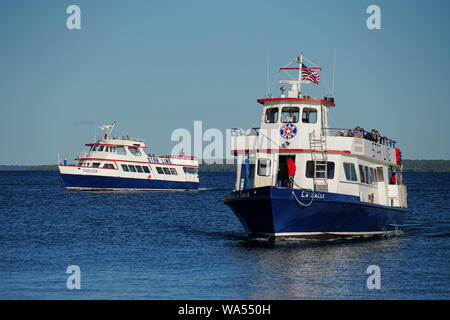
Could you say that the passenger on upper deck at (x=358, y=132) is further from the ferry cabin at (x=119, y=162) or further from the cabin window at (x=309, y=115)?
the ferry cabin at (x=119, y=162)

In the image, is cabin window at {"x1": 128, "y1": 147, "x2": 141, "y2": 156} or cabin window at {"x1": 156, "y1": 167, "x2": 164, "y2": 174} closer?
cabin window at {"x1": 128, "y1": 147, "x2": 141, "y2": 156}

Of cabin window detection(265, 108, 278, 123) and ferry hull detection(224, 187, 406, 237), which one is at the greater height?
cabin window detection(265, 108, 278, 123)

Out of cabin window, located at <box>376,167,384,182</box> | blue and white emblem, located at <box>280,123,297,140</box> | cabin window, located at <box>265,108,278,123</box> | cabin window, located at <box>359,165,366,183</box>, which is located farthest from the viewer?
cabin window, located at <box>376,167,384,182</box>

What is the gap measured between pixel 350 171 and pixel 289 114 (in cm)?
369

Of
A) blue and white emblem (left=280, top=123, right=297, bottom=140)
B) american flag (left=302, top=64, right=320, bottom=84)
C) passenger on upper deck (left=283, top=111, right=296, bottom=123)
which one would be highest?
american flag (left=302, top=64, right=320, bottom=84)

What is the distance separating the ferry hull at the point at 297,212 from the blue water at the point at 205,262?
571mm

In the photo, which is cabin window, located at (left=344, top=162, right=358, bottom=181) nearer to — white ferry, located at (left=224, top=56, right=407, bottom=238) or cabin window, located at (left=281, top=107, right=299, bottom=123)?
white ferry, located at (left=224, top=56, right=407, bottom=238)

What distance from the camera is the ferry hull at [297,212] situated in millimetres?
26344

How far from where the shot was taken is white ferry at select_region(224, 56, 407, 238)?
26828mm

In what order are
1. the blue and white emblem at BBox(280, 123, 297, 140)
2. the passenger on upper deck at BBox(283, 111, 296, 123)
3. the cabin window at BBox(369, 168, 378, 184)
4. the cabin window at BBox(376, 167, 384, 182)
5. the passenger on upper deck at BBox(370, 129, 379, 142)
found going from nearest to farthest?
the blue and white emblem at BBox(280, 123, 297, 140), the passenger on upper deck at BBox(283, 111, 296, 123), the cabin window at BBox(369, 168, 378, 184), the passenger on upper deck at BBox(370, 129, 379, 142), the cabin window at BBox(376, 167, 384, 182)

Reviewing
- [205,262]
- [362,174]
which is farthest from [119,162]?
[205,262]

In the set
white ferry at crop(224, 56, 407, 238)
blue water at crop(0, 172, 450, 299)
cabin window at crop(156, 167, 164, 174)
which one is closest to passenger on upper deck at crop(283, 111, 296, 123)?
white ferry at crop(224, 56, 407, 238)
